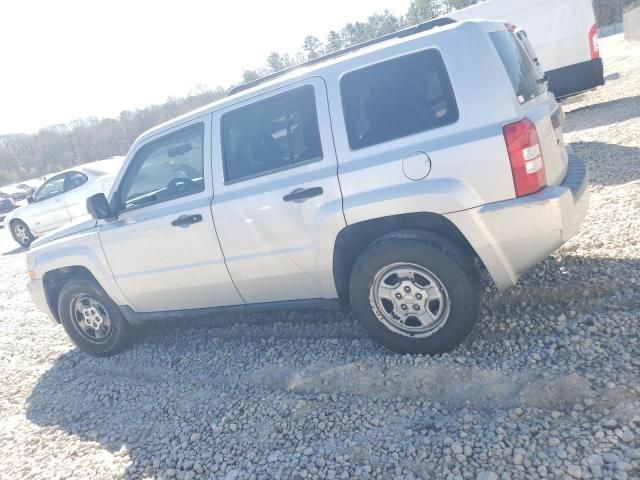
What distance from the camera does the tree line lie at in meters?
63.4

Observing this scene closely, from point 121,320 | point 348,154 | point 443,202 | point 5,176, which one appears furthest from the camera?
point 5,176

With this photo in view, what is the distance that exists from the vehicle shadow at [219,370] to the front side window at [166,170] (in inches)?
57.3

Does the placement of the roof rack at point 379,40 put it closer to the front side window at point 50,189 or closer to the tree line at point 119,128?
the front side window at point 50,189

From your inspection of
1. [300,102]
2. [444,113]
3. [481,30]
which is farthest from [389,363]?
[481,30]

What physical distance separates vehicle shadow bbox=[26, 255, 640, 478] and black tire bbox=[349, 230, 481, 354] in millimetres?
174

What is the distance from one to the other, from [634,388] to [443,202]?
1.45 m

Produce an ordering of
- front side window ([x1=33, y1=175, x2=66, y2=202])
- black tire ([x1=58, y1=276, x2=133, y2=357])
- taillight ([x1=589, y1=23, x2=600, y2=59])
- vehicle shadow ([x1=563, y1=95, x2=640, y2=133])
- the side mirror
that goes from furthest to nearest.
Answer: front side window ([x1=33, y1=175, x2=66, y2=202]) → taillight ([x1=589, y1=23, x2=600, y2=59]) → vehicle shadow ([x1=563, y1=95, x2=640, y2=133]) → black tire ([x1=58, y1=276, x2=133, y2=357]) → the side mirror

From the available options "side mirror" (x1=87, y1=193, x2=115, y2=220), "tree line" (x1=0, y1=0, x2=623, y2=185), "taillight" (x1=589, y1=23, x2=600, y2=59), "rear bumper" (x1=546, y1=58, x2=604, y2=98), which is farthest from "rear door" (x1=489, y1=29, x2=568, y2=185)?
"tree line" (x1=0, y1=0, x2=623, y2=185)

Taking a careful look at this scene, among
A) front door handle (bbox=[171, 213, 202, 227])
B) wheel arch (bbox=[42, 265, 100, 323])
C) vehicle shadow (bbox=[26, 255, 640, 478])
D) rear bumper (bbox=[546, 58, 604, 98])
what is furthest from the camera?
rear bumper (bbox=[546, 58, 604, 98])

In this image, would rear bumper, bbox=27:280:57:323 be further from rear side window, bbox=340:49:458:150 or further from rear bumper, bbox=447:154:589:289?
rear bumper, bbox=447:154:589:289

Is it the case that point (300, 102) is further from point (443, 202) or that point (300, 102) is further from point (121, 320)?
point (121, 320)

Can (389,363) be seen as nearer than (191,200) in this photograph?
Yes

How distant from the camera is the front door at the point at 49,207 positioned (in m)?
12.0

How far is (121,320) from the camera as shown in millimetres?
4645
